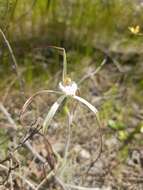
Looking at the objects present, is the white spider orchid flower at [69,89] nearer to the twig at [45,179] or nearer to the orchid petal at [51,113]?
the orchid petal at [51,113]

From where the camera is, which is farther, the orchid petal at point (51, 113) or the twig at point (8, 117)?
the twig at point (8, 117)

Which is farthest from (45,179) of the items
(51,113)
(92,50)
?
(92,50)

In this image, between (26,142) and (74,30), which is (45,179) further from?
(74,30)

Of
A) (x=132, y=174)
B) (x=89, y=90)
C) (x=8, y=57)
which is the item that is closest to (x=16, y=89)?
(x=8, y=57)

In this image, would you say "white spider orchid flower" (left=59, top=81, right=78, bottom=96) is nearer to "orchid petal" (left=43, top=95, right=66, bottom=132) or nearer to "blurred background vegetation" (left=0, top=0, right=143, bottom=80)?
"orchid petal" (left=43, top=95, right=66, bottom=132)

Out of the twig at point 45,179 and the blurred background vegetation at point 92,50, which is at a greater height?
the blurred background vegetation at point 92,50

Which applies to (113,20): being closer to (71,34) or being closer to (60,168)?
(71,34)

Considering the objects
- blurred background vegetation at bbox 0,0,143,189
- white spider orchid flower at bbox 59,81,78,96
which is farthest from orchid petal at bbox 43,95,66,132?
blurred background vegetation at bbox 0,0,143,189

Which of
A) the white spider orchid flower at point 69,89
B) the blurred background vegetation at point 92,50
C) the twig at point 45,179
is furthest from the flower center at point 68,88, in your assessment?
the blurred background vegetation at point 92,50

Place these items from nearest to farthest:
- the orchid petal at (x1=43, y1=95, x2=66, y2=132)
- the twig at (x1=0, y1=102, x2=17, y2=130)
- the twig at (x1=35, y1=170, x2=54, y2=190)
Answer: the orchid petal at (x1=43, y1=95, x2=66, y2=132), the twig at (x1=35, y1=170, x2=54, y2=190), the twig at (x1=0, y1=102, x2=17, y2=130)
